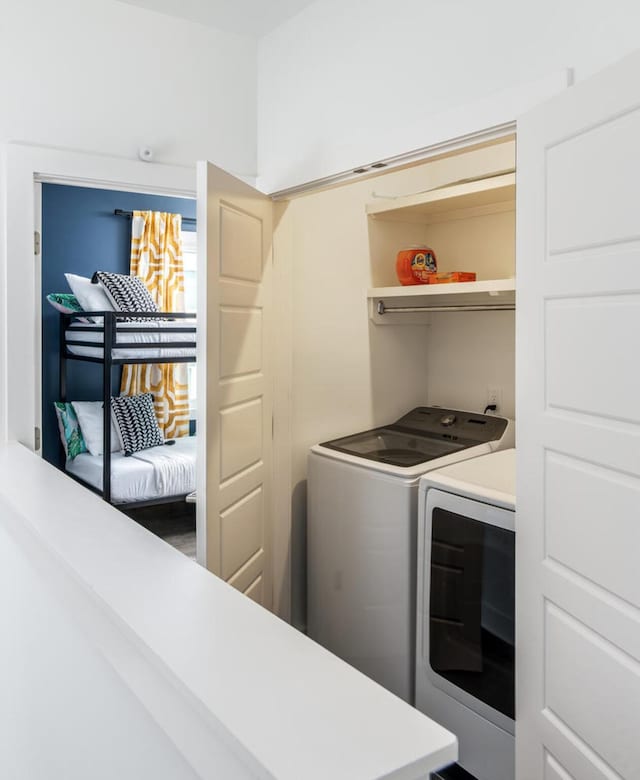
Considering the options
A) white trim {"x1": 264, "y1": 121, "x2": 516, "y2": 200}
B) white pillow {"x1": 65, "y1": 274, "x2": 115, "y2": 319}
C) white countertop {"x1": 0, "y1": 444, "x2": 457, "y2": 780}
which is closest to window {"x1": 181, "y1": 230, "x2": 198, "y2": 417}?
white pillow {"x1": 65, "y1": 274, "x2": 115, "y2": 319}

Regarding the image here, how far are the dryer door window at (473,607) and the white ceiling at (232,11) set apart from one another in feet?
6.12

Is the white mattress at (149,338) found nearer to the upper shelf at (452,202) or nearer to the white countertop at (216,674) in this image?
the upper shelf at (452,202)

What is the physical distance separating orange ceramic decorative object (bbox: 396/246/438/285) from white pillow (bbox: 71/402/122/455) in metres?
2.41

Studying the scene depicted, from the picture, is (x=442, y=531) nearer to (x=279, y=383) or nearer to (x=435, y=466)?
(x=435, y=466)

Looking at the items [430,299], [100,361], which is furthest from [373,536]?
[100,361]

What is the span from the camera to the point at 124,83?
2311 millimetres

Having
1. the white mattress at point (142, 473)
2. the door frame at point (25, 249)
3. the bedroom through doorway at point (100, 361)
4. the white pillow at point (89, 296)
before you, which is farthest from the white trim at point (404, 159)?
the white mattress at point (142, 473)

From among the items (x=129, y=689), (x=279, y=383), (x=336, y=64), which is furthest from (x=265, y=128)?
(x=129, y=689)

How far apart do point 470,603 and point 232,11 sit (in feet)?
7.31

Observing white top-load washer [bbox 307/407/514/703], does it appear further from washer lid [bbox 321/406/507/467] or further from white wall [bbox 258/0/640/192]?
white wall [bbox 258/0/640/192]

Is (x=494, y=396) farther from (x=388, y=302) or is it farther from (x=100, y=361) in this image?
(x=100, y=361)

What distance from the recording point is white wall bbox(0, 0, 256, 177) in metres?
2.15

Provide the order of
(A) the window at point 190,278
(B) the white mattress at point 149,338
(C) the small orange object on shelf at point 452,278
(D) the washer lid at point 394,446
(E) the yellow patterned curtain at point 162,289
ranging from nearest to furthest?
(D) the washer lid at point 394,446 < (C) the small orange object on shelf at point 452,278 < (B) the white mattress at point 149,338 < (E) the yellow patterned curtain at point 162,289 < (A) the window at point 190,278

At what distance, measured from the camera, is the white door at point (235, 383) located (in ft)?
6.64
